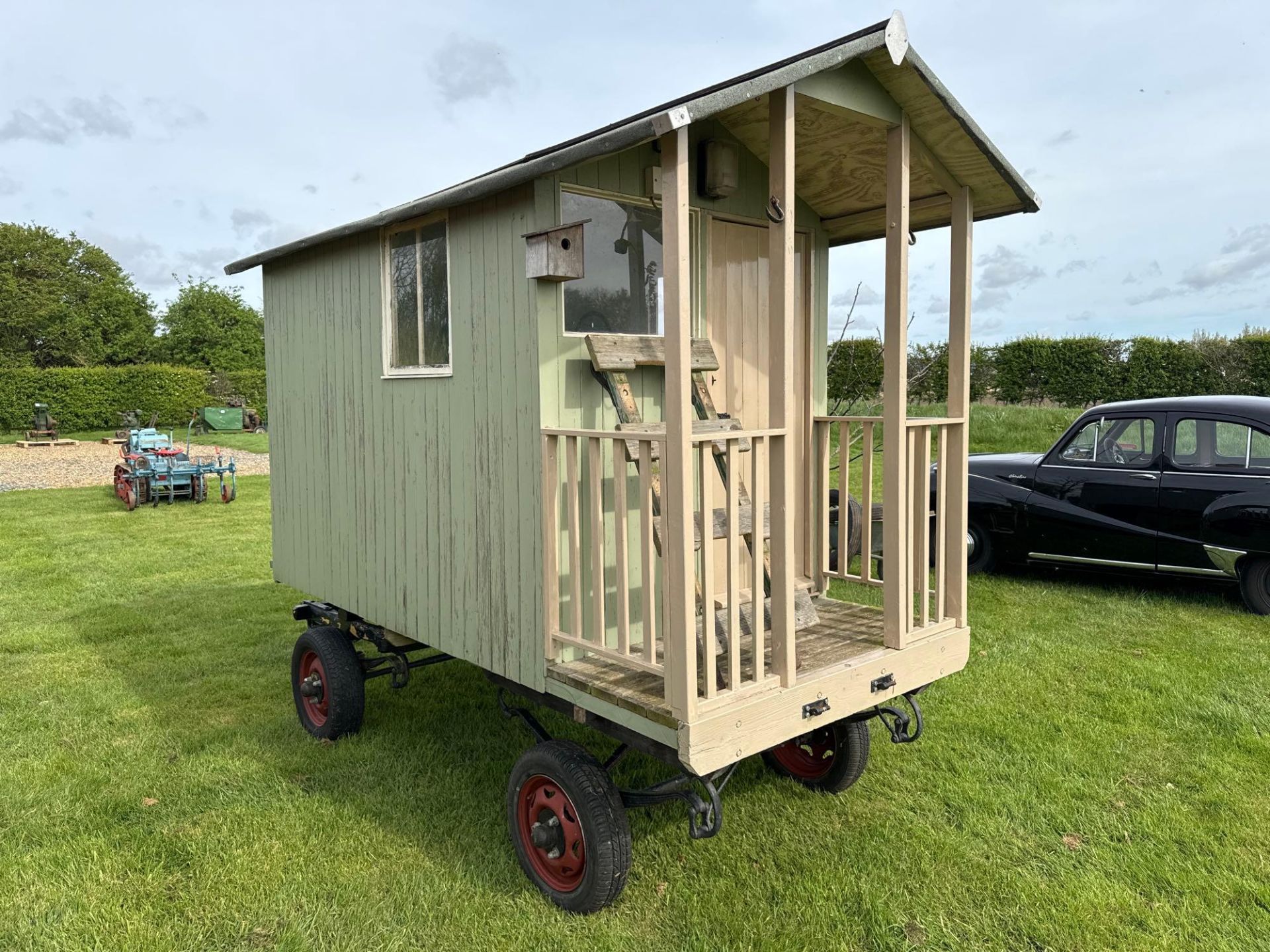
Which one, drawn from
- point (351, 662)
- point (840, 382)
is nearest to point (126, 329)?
point (840, 382)

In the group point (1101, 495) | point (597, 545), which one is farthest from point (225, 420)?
point (597, 545)

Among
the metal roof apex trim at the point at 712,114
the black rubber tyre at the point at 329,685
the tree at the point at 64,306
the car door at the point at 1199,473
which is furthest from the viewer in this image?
the tree at the point at 64,306

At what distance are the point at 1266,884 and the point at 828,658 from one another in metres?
1.95

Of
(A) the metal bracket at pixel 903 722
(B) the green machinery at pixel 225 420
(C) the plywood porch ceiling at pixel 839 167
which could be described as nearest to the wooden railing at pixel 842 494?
(A) the metal bracket at pixel 903 722

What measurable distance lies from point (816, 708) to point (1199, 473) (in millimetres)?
5947

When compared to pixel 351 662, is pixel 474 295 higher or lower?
higher

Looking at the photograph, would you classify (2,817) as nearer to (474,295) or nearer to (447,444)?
(447,444)

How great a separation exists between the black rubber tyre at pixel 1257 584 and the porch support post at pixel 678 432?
263 inches

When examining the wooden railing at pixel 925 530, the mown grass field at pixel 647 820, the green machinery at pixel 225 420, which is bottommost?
the mown grass field at pixel 647 820

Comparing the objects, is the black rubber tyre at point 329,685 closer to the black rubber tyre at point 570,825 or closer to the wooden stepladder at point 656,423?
the black rubber tyre at point 570,825

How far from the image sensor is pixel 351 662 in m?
5.01

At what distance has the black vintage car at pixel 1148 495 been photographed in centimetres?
745

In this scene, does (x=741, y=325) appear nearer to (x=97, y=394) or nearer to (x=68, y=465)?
(x=68, y=465)

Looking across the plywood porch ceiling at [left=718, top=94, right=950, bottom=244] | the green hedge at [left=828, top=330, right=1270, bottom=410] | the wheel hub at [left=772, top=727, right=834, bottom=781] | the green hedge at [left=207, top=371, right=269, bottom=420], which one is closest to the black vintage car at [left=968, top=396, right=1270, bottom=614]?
the plywood porch ceiling at [left=718, top=94, right=950, bottom=244]
